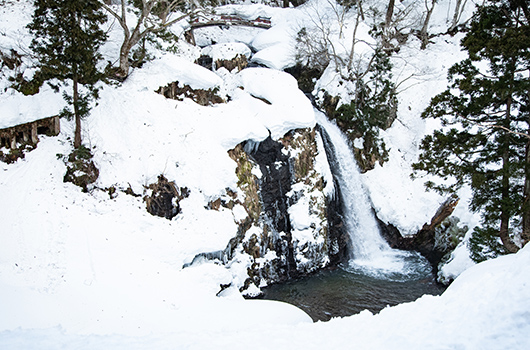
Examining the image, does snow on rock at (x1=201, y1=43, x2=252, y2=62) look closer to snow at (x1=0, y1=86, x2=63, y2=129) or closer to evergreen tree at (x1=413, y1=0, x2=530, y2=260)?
snow at (x1=0, y1=86, x2=63, y2=129)

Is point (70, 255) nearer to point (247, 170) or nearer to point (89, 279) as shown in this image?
point (89, 279)

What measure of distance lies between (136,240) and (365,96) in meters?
15.9

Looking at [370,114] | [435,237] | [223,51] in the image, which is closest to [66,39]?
[223,51]

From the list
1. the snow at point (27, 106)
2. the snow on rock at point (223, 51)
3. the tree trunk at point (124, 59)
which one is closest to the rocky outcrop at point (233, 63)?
the snow on rock at point (223, 51)

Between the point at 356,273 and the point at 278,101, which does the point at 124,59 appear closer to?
the point at 278,101

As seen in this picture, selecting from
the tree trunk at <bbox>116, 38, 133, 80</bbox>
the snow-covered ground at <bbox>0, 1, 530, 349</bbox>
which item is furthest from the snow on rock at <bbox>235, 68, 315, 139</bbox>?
the tree trunk at <bbox>116, 38, 133, 80</bbox>

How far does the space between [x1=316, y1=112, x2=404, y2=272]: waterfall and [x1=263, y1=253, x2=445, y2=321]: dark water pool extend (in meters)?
0.99

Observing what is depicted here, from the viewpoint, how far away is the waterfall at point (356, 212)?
15.7m

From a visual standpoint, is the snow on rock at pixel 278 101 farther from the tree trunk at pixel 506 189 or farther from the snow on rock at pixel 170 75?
the tree trunk at pixel 506 189

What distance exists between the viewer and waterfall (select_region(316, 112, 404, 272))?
15663 millimetres

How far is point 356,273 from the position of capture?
14.2 metres

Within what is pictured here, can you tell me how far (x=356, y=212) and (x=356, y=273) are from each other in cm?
358

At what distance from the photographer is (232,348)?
5.57 metres

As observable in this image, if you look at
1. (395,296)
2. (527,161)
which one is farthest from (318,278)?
(527,161)
